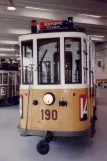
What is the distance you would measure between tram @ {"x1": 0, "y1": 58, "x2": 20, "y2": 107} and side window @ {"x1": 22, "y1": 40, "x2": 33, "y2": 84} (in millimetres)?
7162

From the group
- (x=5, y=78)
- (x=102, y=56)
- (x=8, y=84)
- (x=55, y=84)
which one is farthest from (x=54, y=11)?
(x=102, y=56)

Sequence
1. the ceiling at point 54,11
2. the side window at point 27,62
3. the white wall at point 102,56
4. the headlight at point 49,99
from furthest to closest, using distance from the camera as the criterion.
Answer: the white wall at point 102,56
the ceiling at point 54,11
the side window at point 27,62
the headlight at point 49,99

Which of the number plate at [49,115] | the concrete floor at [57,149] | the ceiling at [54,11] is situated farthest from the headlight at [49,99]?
the ceiling at [54,11]

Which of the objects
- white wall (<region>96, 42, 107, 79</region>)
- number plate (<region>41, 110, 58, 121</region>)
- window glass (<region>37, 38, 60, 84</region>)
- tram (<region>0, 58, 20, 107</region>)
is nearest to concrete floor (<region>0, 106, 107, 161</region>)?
number plate (<region>41, 110, 58, 121</region>)

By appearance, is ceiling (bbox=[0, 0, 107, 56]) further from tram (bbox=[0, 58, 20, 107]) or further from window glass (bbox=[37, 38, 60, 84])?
window glass (bbox=[37, 38, 60, 84])

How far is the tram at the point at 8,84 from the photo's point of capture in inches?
453

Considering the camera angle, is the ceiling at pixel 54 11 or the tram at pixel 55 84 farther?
the ceiling at pixel 54 11

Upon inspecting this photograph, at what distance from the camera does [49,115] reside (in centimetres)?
423

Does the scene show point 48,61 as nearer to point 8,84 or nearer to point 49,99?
point 49,99

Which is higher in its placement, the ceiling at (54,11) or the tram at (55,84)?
the ceiling at (54,11)

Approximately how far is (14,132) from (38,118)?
2.03m

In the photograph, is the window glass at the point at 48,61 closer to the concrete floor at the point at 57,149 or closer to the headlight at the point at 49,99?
Answer: the headlight at the point at 49,99

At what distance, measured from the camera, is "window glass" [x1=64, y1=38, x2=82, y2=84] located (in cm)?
418

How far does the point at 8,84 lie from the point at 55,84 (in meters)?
8.03
